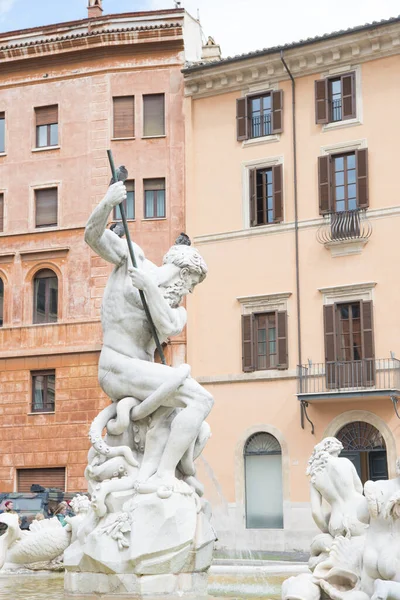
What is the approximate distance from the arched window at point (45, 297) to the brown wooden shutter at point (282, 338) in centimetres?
724

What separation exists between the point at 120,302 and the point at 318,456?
1.88 meters

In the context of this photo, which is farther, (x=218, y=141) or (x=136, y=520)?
(x=218, y=141)

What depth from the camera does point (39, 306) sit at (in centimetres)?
3356

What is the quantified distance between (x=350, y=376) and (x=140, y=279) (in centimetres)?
2217

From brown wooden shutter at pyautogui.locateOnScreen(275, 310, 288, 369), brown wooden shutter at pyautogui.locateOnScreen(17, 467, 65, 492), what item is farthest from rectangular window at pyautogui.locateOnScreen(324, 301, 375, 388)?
brown wooden shutter at pyautogui.locateOnScreen(17, 467, 65, 492)

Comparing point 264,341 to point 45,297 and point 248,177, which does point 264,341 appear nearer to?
point 248,177

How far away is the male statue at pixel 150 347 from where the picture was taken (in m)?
7.17

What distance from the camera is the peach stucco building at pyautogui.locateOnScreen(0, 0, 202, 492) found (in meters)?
32.2

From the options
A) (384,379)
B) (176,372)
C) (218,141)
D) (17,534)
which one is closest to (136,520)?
(176,372)

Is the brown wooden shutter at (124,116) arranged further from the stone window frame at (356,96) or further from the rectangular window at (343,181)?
the rectangular window at (343,181)

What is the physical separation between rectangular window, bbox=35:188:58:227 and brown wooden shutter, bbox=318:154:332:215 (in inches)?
343

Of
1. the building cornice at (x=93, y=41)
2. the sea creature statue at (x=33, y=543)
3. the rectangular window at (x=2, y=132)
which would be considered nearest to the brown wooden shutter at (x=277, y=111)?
the building cornice at (x=93, y=41)

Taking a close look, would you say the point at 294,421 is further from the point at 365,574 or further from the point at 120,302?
the point at 365,574

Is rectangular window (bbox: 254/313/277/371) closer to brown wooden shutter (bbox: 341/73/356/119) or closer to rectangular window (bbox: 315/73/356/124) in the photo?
rectangular window (bbox: 315/73/356/124)
